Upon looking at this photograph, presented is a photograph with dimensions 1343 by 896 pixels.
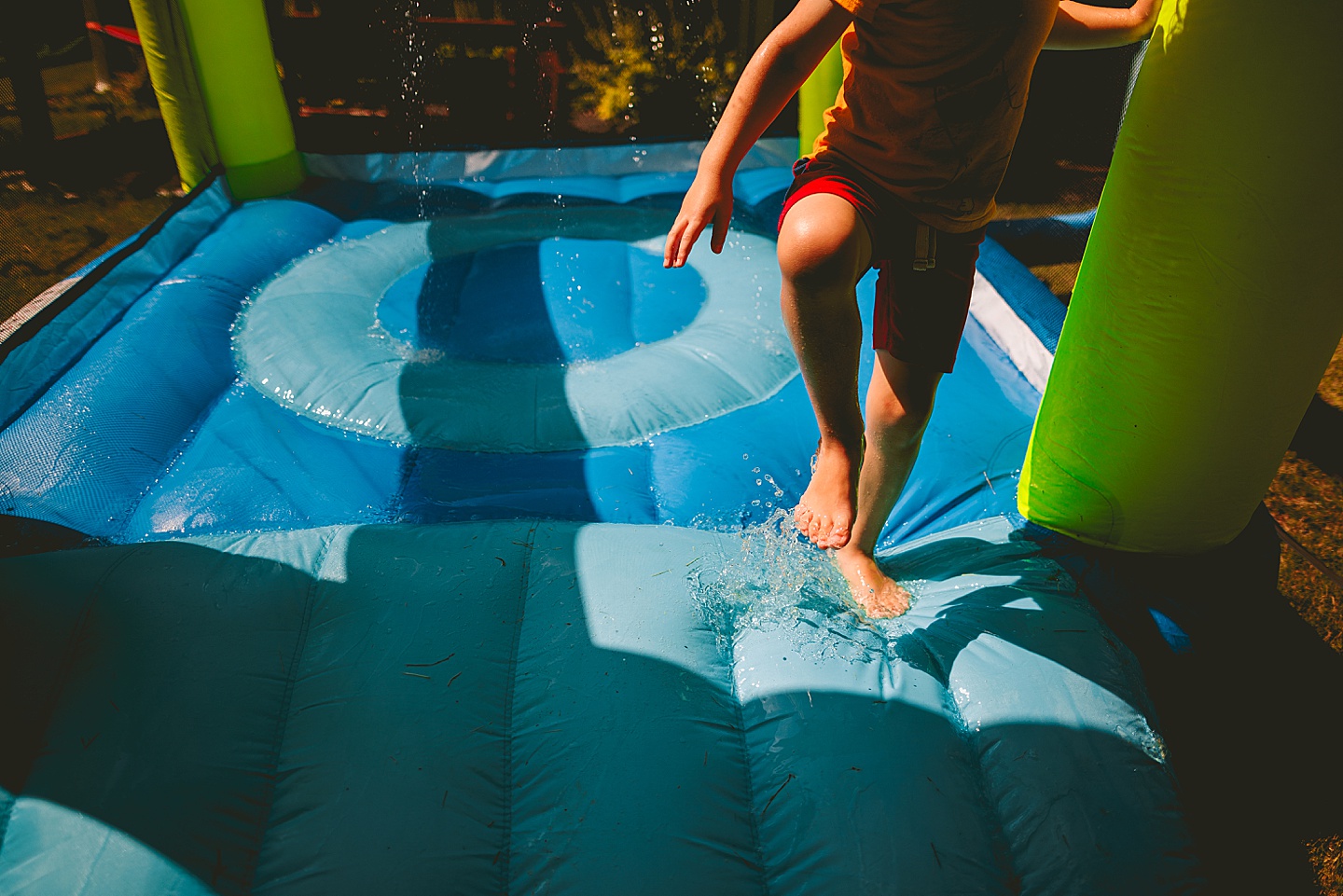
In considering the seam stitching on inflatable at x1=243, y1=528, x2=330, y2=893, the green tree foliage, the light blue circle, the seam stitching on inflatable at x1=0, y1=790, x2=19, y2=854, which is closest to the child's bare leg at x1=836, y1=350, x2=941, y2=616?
the light blue circle

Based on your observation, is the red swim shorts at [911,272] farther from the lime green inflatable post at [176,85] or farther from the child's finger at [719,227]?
the lime green inflatable post at [176,85]

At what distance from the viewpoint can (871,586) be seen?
1497 millimetres

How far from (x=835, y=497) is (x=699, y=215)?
0.46 m

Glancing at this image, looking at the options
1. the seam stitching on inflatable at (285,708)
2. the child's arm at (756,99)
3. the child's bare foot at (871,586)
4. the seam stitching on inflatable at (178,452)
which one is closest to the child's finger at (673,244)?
the child's arm at (756,99)

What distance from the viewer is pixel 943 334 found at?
131 cm

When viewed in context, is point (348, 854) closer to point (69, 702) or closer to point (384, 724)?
point (384, 724)

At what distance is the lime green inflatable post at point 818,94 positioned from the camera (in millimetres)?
2982

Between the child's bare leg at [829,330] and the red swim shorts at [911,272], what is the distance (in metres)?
0.06

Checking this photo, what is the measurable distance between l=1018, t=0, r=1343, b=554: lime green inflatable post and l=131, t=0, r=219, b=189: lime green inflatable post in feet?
9.98

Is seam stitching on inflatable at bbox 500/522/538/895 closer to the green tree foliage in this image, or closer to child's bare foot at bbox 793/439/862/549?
child's bare foot at bbox 793/439/862/549

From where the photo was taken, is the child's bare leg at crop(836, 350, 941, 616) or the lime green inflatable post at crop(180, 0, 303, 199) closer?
the child's bare leg at crop(836, 350, 941, 616)

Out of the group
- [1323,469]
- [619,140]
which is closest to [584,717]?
[1323,469]

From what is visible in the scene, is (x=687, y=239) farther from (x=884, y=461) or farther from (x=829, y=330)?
(x=884, y=461)

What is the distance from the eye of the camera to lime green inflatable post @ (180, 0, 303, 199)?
120 inches
